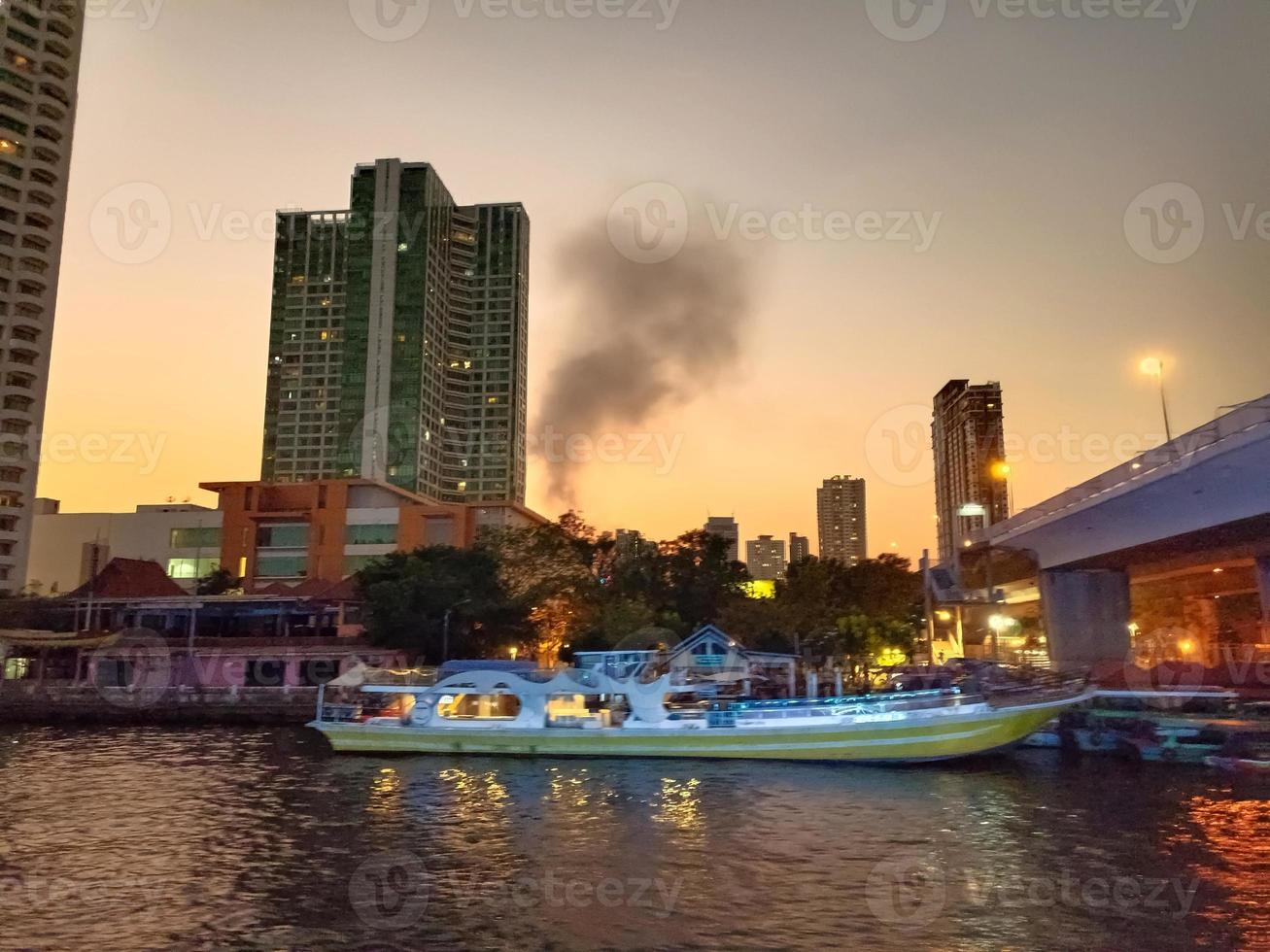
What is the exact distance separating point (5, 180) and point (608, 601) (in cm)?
7063

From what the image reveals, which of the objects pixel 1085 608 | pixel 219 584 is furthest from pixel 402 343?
pixel 1085 608

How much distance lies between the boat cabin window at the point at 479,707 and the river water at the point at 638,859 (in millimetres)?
4894

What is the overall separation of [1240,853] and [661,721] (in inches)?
744

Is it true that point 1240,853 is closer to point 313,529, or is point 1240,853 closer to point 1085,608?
point 1085,608

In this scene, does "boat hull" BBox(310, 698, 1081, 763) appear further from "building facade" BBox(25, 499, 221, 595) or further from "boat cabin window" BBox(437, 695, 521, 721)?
"building facade" BBox(25, 499, 221, 595)

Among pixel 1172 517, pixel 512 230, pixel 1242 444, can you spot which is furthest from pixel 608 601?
pixel 512 230

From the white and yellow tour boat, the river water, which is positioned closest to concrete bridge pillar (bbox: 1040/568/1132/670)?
the white and yellow tour boat

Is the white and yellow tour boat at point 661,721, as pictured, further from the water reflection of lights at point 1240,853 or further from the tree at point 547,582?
the tree at point 547,582

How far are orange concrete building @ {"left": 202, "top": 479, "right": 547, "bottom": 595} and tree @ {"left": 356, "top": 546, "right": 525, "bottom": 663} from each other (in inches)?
1067

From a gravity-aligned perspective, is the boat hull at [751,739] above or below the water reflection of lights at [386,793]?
above

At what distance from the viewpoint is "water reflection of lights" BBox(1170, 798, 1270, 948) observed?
49.2 ft

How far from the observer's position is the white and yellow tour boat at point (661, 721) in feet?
103

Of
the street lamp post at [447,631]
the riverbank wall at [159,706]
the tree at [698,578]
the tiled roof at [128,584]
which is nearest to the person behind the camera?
the riverbank wall at [159,706]

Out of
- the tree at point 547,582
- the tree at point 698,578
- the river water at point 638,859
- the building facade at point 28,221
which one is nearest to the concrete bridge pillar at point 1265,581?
the river water at point 638,859
